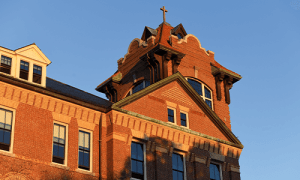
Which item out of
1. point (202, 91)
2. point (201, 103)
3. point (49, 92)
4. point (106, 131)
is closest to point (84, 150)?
point (106, 131)

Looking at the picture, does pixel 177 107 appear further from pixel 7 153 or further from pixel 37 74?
pixel 7 153

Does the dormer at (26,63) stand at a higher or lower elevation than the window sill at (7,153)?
higher

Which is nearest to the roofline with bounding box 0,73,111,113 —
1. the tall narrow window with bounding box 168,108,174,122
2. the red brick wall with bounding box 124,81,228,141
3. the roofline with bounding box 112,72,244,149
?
the red brick wall with bounding box 124,81,228,141

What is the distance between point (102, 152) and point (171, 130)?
211 inches

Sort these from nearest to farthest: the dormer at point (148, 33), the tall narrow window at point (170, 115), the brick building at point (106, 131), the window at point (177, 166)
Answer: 1. the brick building at point (106, 131)
2. the window at point (177, 166)
3. the tall narrow window at point (170, 115)
4. the dormer at point (148, 33)

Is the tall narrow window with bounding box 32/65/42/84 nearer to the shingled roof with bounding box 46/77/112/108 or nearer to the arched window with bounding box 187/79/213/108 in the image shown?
the shingled roof with bounding box 46/77/112/108

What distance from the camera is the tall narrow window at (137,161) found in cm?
2889

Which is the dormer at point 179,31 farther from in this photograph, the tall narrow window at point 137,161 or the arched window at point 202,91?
the tall narrow window at point 137,161

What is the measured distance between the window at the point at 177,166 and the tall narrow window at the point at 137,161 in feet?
8.17

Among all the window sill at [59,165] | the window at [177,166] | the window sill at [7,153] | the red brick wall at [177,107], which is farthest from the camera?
the red brick wall at [177,107]

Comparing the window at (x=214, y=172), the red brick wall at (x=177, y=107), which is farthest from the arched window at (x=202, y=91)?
the window at (x=214, y=172)

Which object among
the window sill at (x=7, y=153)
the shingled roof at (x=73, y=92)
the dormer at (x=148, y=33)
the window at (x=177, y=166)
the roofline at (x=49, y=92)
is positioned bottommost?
the window sill at (x=7, y=153)

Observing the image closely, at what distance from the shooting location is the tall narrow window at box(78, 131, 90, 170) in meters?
27.3

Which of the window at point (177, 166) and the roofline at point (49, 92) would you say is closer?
the roofline at point (49, 92)
